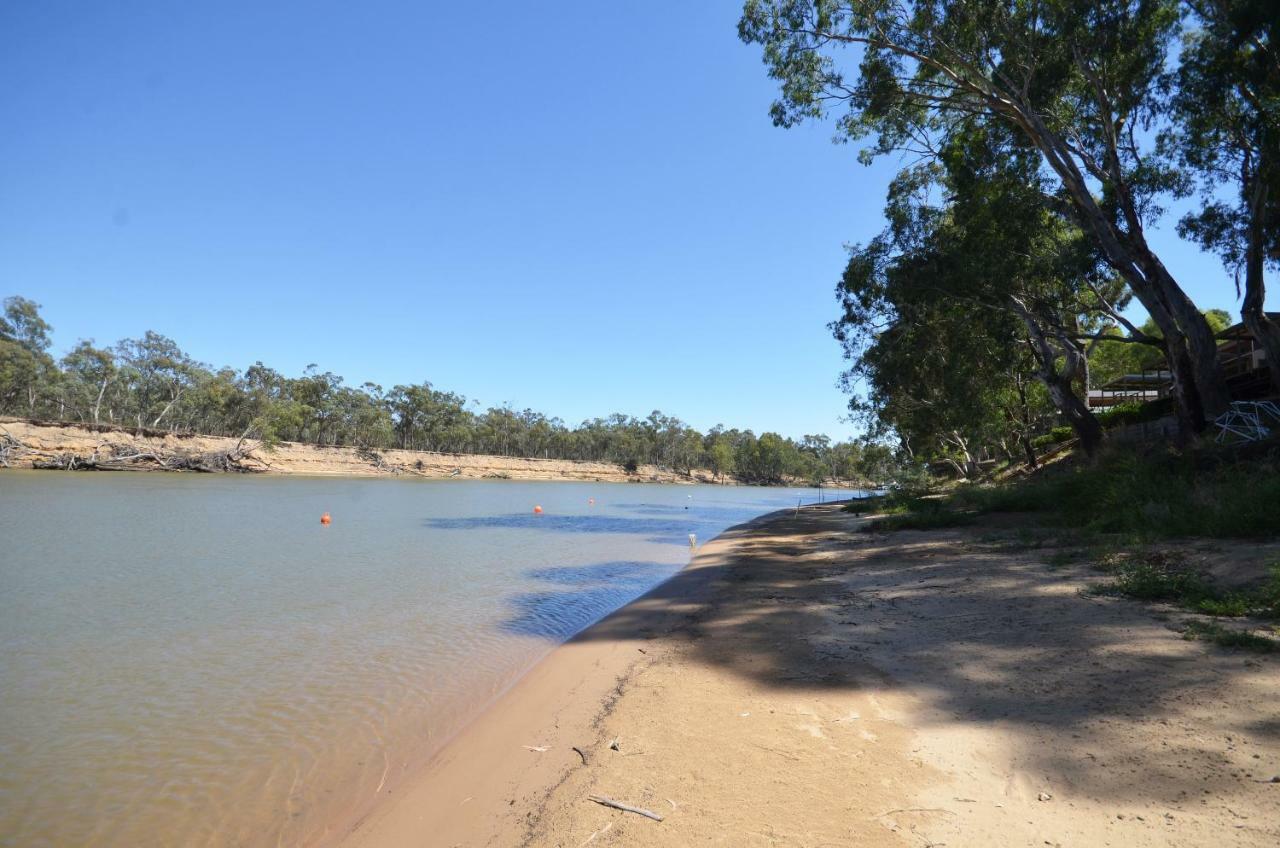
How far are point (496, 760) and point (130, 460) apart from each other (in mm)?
66991

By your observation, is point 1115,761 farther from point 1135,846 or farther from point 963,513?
point 963,513

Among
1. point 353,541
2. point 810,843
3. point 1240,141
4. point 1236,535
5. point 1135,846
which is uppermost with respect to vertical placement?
point 1240,141

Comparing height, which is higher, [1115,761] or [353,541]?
[1115,761]

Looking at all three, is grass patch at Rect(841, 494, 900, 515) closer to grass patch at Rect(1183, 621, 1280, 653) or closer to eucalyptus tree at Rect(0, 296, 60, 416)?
grass patch at Rect(1183, 621, 1280, 653)

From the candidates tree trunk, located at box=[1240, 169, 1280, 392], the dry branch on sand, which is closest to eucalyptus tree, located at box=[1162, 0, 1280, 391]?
tree trunk, located at box=[1240, 169, 1280, 392]

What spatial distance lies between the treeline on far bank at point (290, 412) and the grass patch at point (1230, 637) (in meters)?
38.9

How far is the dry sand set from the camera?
3.05 meters

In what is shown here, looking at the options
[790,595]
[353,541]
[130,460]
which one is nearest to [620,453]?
[130,460]

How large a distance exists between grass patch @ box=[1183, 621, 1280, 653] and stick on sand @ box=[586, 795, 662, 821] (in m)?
4.96

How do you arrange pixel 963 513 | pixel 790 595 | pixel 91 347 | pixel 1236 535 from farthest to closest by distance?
pixel 91 347 < pixel 963 513 < pixel 790 595 < pixel 1236 535

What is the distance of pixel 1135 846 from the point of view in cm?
268

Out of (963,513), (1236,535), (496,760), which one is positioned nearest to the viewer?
(496,760)

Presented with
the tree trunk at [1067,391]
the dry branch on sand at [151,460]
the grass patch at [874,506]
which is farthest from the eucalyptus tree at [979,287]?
the dry branch on sand at [151,460]

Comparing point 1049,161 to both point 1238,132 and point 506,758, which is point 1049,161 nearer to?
point 1238,132
